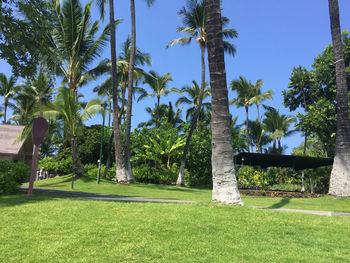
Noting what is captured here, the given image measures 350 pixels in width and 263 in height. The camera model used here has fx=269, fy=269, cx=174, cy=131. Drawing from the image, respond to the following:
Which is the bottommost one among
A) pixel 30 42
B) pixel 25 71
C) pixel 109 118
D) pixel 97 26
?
pixel 25 71

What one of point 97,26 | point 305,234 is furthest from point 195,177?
point 305,234

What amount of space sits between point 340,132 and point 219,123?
32.9ft

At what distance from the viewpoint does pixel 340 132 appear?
14.8m

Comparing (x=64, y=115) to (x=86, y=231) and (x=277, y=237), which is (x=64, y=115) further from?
(x=277, y=237)

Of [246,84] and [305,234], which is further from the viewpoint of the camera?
[246,84]

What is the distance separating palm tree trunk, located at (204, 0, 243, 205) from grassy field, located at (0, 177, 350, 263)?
99cm

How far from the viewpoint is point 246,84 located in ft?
123

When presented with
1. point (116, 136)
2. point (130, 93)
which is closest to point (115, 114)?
point (116, 136)

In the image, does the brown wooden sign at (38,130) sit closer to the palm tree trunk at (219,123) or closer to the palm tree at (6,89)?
the palm tree trunk at (219,123)

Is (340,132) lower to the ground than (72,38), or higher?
lower

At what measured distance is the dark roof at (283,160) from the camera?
20359 millimetres

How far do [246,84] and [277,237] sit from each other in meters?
34.2

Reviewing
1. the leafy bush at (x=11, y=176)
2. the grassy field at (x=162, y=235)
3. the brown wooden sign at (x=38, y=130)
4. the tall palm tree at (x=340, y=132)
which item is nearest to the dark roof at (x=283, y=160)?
the tall palm tree at (x=340, y=132)

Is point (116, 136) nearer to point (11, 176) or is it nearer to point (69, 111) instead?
point (69, 111)
